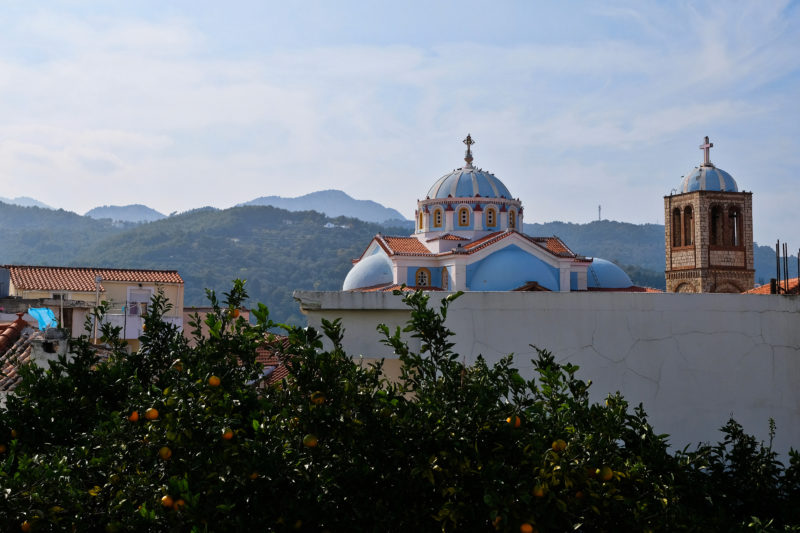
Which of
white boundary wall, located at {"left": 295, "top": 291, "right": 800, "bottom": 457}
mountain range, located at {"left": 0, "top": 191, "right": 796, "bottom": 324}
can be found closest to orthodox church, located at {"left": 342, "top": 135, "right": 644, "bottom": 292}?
white boundary wall, located at {"left": 295, "top": 291, "right": 800, "bottom": 457}

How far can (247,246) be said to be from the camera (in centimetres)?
9819

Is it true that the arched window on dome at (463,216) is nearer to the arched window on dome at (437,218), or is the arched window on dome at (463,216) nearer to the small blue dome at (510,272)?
the arched window on dome at (437,218)

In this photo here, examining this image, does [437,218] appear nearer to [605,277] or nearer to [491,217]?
[491,217]

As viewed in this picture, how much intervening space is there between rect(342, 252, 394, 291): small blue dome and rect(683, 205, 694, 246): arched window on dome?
16322 mm

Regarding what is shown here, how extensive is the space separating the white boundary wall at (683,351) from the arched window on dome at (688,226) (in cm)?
3481

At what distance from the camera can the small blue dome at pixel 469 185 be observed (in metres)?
32.1

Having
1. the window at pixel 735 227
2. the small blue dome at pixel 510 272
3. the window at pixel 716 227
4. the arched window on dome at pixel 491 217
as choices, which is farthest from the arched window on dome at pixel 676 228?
the small blue dome at pixel 510 272

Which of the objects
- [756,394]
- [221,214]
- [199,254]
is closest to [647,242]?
[221,214]

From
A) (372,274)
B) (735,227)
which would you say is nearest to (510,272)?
(372,274)

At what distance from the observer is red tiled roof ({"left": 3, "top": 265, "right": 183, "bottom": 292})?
26375 millimetres

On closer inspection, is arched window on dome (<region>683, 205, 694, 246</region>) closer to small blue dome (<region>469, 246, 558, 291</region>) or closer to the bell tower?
the bell tower

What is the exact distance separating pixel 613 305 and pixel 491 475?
2.94m

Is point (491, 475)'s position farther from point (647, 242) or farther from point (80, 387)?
point (647, 242)

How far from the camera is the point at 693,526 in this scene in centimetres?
333
